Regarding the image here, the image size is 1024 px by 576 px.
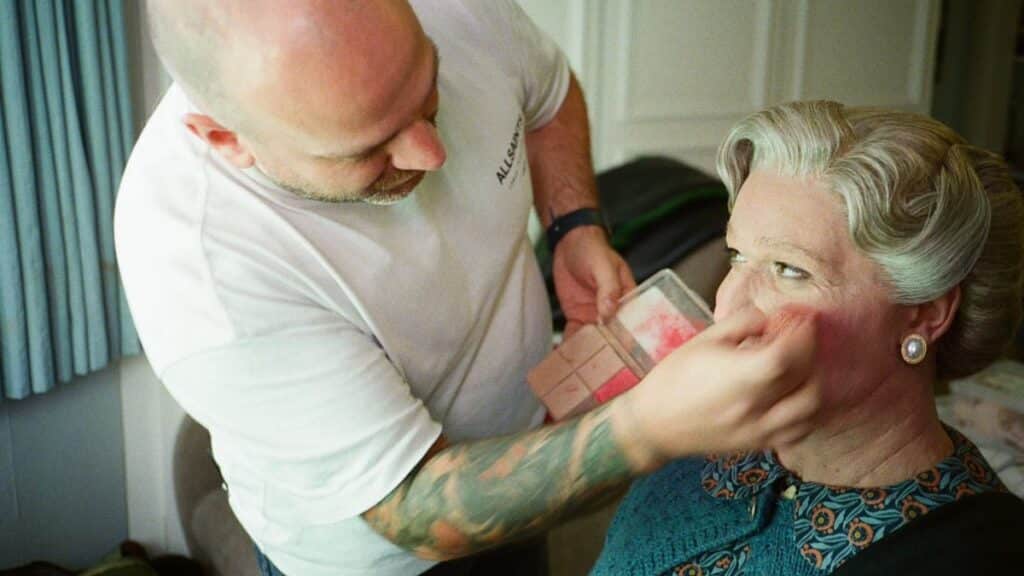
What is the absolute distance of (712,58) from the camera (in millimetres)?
3848

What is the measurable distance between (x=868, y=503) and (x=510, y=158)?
71 centimetres

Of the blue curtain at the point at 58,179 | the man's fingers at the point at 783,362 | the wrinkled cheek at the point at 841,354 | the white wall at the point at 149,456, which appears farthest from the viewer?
the white wall at the point at 149,456

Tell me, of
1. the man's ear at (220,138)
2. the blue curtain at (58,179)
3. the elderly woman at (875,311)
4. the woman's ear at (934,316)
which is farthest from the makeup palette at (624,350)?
the blue curtain at (58,179)

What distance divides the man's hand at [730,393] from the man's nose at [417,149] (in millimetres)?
365

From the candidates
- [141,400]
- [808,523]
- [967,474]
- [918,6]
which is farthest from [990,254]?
[918,6]

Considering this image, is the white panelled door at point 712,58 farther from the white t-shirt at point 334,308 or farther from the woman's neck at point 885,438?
the woman's neck at point 885,438

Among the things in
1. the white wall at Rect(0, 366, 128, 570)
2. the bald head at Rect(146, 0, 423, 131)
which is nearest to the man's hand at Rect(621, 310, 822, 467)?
the bald head at Rect(146, 0, 423, 131)

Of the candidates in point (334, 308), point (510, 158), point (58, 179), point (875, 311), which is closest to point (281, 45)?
point (334, 308)

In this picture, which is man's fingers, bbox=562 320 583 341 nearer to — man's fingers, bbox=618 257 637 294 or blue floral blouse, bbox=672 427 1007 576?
man's fingers, bbox=618 257 637 294

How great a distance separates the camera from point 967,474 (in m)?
1.17

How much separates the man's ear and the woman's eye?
0.64m

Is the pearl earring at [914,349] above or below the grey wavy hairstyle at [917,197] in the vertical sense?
below

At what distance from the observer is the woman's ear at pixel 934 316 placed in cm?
118

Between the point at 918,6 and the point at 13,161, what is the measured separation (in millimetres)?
3720
